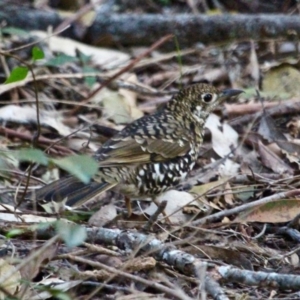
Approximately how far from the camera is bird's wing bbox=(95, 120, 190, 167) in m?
5.33

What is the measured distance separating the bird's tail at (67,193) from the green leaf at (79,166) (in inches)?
58.4

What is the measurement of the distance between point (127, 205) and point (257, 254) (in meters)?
1.15

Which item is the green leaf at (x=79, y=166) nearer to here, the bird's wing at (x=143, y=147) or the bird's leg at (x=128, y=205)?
the bird's wing at (x=143, y=147)

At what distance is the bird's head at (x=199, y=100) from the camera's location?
6102 millimetres

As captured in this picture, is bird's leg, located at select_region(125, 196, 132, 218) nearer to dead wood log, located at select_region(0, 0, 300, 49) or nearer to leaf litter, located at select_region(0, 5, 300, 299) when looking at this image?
leaf litter, located at select_region(0, 5, 300, 299)

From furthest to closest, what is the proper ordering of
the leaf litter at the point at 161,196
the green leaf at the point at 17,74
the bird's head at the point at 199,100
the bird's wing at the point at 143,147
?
the bird's head at the point at 199,100, the bird's wing at the point at 143,147, the green leaf at the point at 17,74, the leaf litter at the point at 161,196

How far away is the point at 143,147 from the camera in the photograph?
553 cm

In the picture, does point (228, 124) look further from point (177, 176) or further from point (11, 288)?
point (11, 288)

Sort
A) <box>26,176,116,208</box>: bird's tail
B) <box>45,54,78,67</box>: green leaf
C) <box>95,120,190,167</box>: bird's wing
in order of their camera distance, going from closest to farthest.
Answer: <box>26,176,116,208</box>: bird's tail < <box>95,120,190,167</box>: bird's wing < <box>45,54,78,67</box>: green leaf

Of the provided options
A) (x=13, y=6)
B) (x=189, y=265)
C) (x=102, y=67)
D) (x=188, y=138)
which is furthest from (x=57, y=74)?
(x=189, y=265)

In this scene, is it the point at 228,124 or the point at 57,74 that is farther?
the point at 57,74

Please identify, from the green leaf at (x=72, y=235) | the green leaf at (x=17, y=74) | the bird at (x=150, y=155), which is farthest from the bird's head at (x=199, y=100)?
the green leaf at (x=72, y=235)

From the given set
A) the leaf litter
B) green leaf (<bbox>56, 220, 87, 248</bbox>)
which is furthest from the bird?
green leaf (<bbox>56, 220, 87, 248</bbox>)

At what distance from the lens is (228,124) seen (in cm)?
680
